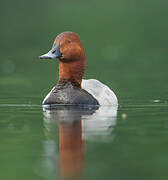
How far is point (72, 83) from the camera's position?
47.6 ft

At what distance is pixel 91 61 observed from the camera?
23.3m

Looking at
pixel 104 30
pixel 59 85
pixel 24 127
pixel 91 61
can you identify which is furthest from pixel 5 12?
pixel 24 127

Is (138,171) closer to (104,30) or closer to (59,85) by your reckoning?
(59,85)

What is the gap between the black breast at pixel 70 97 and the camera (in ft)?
46.2

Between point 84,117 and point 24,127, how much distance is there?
1.24m

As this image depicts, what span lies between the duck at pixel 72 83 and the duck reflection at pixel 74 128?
0.25 metres

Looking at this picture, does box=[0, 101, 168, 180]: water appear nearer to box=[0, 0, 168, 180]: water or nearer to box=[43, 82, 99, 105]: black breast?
box=[0, 0, 168, 180]: water

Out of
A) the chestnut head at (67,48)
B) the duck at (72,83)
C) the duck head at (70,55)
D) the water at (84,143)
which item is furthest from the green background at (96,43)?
the water at (84,143)

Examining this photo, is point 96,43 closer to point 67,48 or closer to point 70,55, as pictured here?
point 70,55

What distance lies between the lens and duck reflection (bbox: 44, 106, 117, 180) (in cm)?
912

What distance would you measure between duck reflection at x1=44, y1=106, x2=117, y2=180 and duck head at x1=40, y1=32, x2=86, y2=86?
862 mm

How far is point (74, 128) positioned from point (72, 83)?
2944 millimetres

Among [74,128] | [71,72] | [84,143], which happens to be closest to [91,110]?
[71,72]

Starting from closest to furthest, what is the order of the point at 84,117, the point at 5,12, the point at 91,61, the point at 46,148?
the point at 46,148
the point at 84,117
the point at 91,61
the point at 5,12
